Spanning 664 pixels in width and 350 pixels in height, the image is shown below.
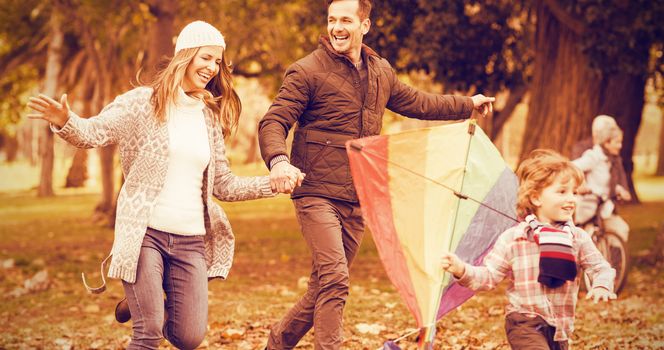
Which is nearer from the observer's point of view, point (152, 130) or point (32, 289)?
point (152, 130)

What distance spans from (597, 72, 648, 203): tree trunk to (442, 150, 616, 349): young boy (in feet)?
29.7

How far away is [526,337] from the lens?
4.60 meters

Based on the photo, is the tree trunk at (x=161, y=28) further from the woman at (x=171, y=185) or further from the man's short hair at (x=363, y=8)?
the woman at (x=171, y=185)

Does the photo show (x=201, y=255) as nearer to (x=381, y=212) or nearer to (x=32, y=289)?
(x=381, y=212)

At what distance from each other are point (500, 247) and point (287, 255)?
998 centimetres

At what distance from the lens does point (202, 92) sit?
530 centimetres

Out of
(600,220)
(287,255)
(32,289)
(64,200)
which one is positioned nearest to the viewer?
(600,220)

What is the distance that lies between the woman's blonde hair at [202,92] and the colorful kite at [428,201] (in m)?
0.77

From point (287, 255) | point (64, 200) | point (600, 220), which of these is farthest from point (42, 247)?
point (64, 200)

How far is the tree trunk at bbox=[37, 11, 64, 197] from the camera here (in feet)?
85.3

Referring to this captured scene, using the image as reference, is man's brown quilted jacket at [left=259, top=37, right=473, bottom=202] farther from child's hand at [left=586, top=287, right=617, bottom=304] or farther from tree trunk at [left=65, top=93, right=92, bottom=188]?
tree trunk at [left=65, top=93, right=92, bottom=188]

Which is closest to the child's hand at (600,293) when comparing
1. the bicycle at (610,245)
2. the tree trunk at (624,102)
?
the bicycle at (610,245)

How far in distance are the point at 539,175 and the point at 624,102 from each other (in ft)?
39.1

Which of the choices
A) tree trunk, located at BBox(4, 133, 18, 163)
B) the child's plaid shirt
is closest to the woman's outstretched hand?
the child's plaid shirt
